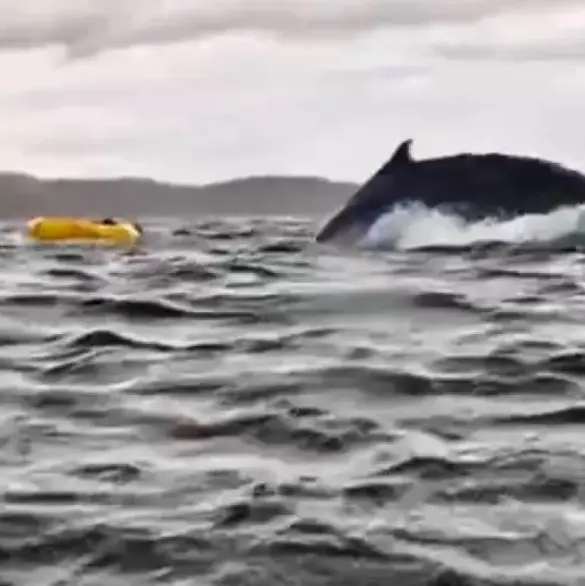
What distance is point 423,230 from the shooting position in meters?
25.1

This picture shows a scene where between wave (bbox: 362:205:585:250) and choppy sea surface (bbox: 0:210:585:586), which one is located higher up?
wave (bbox: 362:205:585:250)

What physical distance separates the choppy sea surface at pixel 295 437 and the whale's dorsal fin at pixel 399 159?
22.4 ft

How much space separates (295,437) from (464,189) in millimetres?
17581

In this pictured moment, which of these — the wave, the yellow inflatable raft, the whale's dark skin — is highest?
the whale's dark skin

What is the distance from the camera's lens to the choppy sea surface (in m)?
6.33

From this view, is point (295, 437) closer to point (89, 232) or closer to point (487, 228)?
point (487, 228)

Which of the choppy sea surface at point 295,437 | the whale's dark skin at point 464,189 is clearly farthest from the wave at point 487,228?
the choppy sea surface at point 295,437

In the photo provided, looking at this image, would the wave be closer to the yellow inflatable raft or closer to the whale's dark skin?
the whale's dark skin

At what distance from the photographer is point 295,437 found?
8.55m

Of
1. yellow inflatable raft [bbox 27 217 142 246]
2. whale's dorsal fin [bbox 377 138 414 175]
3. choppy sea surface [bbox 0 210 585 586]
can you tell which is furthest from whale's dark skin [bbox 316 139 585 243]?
choppy sea surface [bbox 0 210 585 586]

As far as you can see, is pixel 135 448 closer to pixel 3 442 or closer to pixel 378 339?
pixel 3 442

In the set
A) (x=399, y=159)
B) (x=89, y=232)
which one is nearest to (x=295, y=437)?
(x=399, y=159)

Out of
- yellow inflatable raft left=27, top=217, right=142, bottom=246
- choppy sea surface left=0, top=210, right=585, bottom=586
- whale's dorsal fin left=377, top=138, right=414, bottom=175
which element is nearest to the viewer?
choppy sea surface left=0, top=210, right=585, bottom=586

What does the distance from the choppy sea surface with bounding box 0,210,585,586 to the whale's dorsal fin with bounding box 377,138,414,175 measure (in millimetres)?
6829
